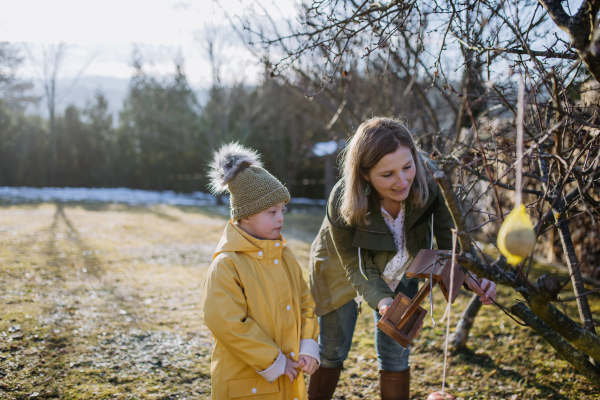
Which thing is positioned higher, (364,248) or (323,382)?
(364,248)

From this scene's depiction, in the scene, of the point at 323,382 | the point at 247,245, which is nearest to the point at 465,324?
Answer: the point at 323,382

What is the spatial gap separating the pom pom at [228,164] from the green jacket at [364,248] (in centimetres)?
54

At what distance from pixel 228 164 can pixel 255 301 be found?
2.56 feet

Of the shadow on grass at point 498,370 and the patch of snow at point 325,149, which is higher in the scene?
the patch of snow at point 325,149

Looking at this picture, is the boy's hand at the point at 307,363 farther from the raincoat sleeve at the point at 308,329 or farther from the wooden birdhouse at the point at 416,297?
the wooden birdhouse at the point at 416,297

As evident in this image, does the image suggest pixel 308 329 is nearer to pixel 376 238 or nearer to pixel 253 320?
pixel 253 320

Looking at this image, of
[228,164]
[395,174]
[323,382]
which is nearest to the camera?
[395,174]

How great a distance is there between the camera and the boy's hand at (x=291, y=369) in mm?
1992

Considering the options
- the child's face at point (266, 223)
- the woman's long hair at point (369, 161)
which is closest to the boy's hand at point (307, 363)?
the child's face at point (266, 223)

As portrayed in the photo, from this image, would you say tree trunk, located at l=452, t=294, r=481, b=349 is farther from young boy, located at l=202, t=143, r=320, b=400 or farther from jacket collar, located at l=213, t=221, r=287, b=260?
jacket collar, located at l=213, t=221, r=287, b=260

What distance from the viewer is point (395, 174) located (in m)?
2.13

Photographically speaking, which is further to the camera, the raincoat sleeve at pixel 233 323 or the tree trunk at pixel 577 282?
the tree trunk at pixel 577 282

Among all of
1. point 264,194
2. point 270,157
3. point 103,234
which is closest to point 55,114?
point 270,157

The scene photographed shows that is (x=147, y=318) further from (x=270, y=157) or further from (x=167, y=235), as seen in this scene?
(x=270, y=157)
